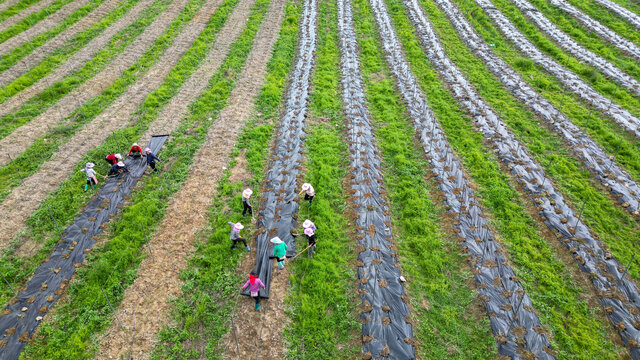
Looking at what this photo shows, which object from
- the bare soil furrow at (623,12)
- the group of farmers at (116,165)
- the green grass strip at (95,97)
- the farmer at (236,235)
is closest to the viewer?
the farmer at (236,235)

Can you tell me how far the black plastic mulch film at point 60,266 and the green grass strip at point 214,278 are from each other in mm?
3380

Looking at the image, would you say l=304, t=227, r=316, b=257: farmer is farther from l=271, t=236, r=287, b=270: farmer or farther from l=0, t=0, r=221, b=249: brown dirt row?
l=0, t=0, r=221, b=249: brown dirt row

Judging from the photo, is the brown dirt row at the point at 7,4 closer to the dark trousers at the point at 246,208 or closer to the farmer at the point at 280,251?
the dark trousers at the point at 246,208

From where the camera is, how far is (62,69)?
20703mm

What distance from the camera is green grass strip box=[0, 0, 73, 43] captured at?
2386 cm

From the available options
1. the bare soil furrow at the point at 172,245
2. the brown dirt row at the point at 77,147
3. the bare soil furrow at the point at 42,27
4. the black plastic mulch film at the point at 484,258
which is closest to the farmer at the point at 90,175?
the brown dirt row at the point at 77,147

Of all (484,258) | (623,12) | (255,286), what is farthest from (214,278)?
(623,12)

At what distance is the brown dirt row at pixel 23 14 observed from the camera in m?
25.1

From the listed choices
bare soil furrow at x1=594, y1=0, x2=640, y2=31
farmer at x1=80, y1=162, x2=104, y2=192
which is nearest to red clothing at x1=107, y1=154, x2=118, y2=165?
farmer at x1=80, y1=162, x2=104, y2=192

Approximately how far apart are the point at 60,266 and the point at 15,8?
1151 inches

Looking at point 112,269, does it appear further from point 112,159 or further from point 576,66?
point 576,66

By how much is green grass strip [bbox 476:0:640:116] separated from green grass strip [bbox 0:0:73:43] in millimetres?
37838

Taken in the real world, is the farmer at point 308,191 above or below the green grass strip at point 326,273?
above

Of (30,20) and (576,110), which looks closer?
(576,110)
